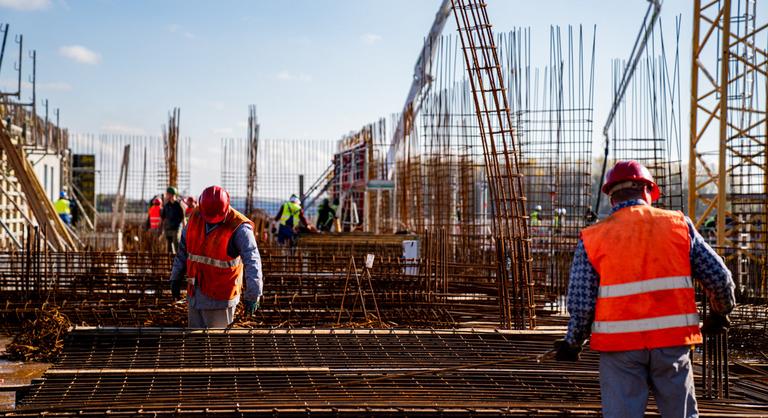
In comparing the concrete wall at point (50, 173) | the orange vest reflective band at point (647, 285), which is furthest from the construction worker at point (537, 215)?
the concrete wall at point (50, 173)

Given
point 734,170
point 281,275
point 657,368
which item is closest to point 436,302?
point 281,275

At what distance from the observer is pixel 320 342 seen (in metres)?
6.13

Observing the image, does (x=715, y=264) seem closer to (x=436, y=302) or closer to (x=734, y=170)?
(x=436, y=302)

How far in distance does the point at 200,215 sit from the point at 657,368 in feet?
12.8

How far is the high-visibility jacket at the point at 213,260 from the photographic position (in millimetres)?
6438

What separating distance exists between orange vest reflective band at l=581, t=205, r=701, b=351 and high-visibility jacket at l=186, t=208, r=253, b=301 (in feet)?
11.2

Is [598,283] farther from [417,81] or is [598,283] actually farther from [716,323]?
[417,81]

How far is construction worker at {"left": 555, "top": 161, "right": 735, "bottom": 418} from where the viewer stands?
12.6ft

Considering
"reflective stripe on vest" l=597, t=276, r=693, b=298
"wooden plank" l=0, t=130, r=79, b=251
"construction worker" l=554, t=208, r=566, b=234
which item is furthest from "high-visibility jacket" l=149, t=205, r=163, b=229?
"reflective stripe on vest" l=597, t=276, r=693, b=298

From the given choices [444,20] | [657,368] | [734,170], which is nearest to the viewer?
[657,368]

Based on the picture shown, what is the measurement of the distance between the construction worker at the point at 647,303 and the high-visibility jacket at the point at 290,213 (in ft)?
Result: 47.8

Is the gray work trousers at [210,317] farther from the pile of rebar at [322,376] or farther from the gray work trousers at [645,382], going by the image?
the gray work trousers at [645,382]

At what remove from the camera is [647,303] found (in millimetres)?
3877

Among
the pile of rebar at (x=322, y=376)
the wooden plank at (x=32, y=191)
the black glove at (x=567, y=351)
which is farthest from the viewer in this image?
the wooden plank at (x=32, y=191)
